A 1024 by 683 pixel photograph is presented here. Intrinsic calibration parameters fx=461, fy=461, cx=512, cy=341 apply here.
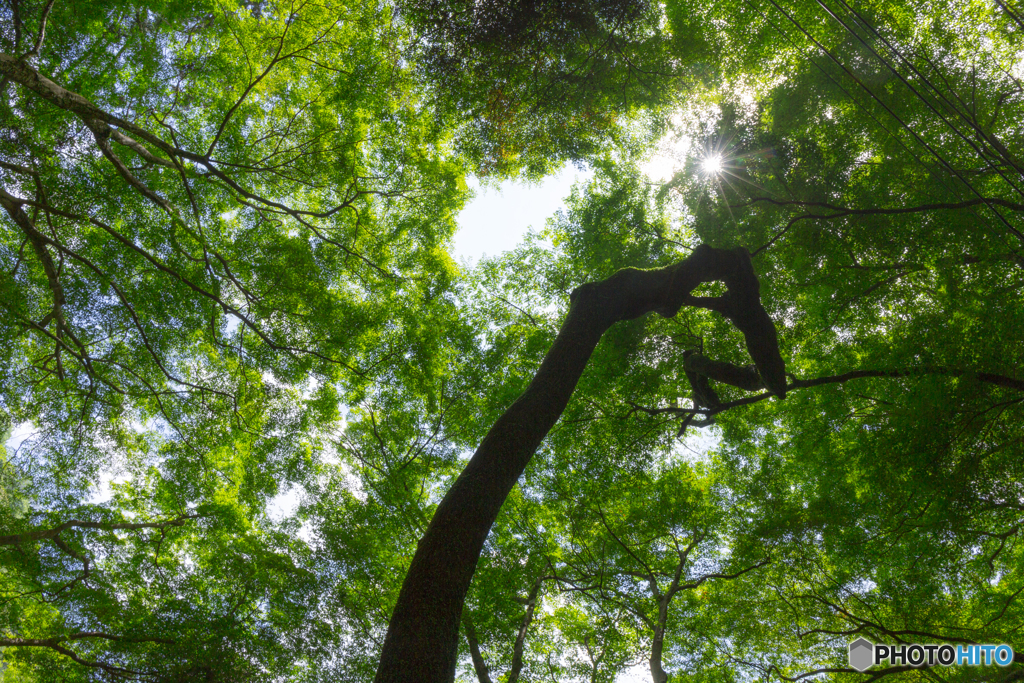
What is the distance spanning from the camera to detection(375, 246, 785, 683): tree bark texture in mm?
2207

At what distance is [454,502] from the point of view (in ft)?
8.74

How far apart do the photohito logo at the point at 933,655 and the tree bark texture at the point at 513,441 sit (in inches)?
199

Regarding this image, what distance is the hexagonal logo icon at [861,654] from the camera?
7.05m

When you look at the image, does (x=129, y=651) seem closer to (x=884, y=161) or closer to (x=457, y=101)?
(x=457, y=101)

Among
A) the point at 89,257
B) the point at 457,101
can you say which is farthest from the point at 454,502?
the point at 89,257

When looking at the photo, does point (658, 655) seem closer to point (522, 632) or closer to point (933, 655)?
point (522, 632)

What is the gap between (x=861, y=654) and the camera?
7.20 m

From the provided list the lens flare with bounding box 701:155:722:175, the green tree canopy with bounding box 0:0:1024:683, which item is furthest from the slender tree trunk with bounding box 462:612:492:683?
the lens flare with bounding box 701:155:722:175

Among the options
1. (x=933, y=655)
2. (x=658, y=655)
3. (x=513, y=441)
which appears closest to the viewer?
(x=513, y=441)

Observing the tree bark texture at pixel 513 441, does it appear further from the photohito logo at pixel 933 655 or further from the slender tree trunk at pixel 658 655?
the photohito logo at pixel 933 655

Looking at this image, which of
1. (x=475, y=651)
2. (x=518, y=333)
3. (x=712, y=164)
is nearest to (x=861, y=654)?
(x=475, y=651)

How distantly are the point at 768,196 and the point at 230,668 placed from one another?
1050cm

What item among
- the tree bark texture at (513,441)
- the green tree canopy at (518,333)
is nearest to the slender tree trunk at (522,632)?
the green tree canopy at (518,333)

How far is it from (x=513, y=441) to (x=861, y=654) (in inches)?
319
